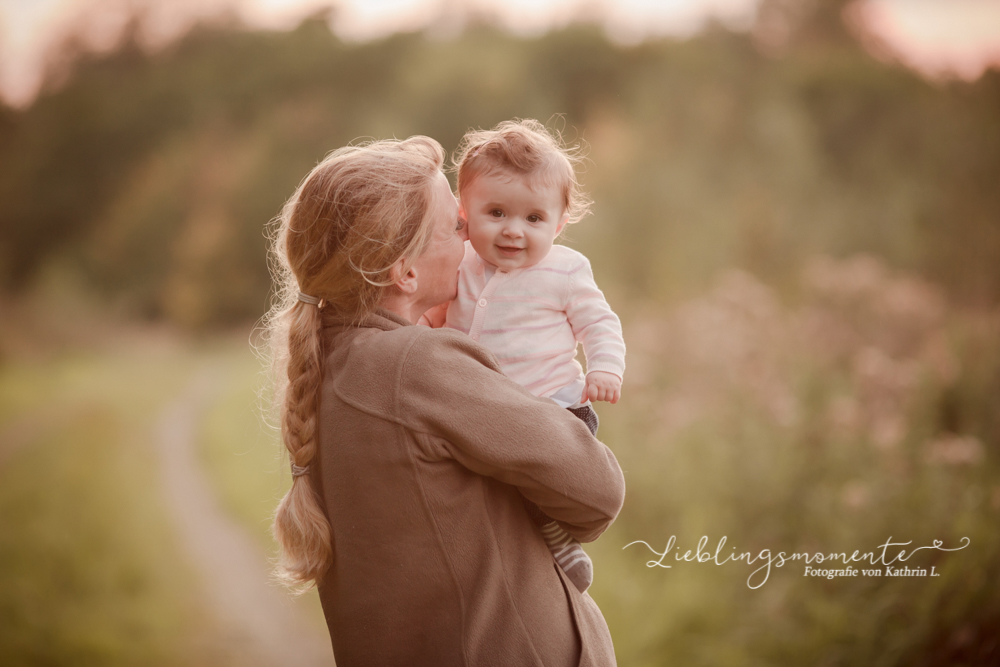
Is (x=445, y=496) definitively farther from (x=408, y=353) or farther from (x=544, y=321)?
(x=544, y=321)

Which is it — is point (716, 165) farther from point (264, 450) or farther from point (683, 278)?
point (264, 450)

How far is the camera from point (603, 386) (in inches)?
65.8

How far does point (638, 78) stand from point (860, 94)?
271cm

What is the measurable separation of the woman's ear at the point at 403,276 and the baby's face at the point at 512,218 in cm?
25

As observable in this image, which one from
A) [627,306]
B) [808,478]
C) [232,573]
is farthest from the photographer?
[627,306]

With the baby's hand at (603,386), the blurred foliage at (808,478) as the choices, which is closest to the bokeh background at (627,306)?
the blurred foliage at (808,478)

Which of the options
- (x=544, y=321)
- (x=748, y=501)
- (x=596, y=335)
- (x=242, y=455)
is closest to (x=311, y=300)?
(x=544, y=321)

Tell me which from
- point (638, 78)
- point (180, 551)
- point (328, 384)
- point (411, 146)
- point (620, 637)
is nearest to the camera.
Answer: point (328, 384)

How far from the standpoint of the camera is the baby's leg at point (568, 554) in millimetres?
1589

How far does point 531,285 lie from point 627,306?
4.46 metres

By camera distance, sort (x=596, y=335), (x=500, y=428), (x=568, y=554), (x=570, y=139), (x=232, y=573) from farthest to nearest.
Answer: (x=570, y=139) → (x=232, y=573) → (x=596, y=335) → (x=568, y=554) → (x=500, y=428)

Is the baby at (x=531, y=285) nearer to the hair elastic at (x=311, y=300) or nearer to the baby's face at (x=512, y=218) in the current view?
the baby's face at (x=512, y=218)

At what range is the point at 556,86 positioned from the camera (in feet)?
32.0

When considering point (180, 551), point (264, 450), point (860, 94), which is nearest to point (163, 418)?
point (264, 450)
